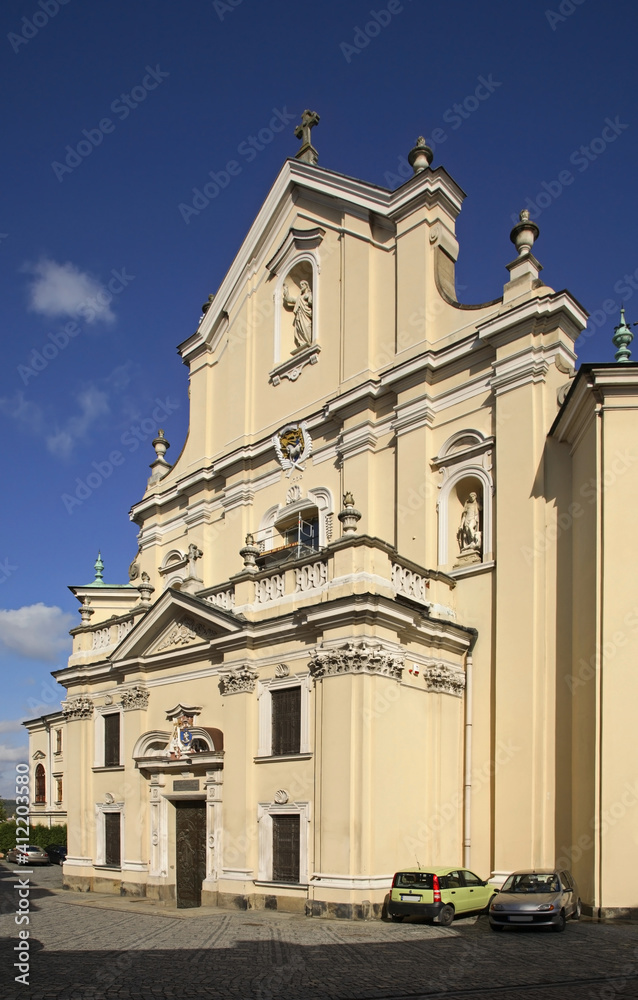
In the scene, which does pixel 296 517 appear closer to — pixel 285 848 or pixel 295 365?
pixel 295 365

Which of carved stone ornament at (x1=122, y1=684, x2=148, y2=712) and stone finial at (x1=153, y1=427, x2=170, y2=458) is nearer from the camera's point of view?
carved stone ornament at (x1=122, y1=684, x2=148, y2=712)

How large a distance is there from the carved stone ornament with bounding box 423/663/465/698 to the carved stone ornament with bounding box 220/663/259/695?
391 centimetres

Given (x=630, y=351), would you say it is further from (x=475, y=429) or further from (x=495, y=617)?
(x=495, y=617)

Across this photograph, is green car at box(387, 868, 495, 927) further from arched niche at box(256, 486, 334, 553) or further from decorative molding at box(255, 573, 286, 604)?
arched niche at box(256, 486, 334, 553)

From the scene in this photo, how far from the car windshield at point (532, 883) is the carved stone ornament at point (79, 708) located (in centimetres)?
1411

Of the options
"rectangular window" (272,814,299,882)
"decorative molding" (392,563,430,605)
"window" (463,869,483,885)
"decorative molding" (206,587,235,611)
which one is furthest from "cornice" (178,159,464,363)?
"window" (463,869,483,885)

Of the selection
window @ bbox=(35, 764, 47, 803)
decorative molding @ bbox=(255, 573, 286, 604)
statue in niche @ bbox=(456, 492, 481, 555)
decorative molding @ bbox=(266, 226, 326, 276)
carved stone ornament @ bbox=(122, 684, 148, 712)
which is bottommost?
window @ bbox=(35, 764, 47, 803)

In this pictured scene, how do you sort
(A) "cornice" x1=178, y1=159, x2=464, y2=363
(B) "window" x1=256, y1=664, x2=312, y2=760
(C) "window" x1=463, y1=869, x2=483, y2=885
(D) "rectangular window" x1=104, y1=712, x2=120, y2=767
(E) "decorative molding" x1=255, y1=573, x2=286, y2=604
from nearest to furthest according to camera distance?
(C) "window" x1=463, y1=869, x2=483, y2=885 → (B) "window" x1=256, y1=664, x2=312, y2=760 → (E) "decorative molding" x1=255, y1=573, x2=286, y2=604 → (A) "cornice" x1=178, y1=159, x2=464, y2=363 → (D) "rectangular window" x1=104, y1=712, x2=120, y2=767

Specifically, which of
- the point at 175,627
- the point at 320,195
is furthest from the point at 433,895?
the point at 320,195

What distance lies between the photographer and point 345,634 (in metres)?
18.2

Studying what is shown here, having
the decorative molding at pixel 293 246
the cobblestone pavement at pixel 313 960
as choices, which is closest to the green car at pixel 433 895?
the cobblestone pavement at pixel 313 960

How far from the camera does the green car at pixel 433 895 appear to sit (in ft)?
52.4

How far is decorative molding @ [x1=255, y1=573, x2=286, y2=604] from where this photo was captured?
67.0 ft

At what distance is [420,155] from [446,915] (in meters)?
18.5
